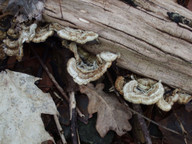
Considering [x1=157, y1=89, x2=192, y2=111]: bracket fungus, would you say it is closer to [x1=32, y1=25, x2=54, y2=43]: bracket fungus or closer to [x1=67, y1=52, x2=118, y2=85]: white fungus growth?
[x1=67, y1=52, x2=118, y2=85]: white fungus growth

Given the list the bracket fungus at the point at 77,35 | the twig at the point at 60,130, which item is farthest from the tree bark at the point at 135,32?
the twig at the point at 60,130

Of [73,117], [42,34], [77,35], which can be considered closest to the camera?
[77,35]

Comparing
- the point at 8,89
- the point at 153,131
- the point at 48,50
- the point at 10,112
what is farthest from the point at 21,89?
the point at 153,131

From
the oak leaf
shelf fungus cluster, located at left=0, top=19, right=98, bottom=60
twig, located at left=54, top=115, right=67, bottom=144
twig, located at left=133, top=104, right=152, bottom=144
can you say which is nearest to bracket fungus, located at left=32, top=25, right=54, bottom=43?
shelf fungus cluster, located at left=0, top=19, right=98, bottom=60

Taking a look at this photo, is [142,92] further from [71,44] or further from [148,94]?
[71,44]

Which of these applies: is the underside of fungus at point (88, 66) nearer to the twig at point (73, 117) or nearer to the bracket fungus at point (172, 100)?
the twig at point (73, 117)

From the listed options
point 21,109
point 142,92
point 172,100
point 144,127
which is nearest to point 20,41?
point 21,109

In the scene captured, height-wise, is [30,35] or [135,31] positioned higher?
[135,31]
